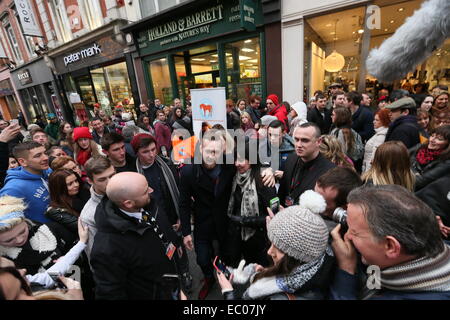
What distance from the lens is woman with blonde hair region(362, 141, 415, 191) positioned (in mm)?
2051

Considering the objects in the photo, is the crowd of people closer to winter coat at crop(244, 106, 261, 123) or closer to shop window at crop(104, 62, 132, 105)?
winter coat at crop(244, 106, 261, 123)

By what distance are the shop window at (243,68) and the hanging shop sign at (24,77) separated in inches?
709

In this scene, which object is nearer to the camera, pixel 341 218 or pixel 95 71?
pixel 341 218

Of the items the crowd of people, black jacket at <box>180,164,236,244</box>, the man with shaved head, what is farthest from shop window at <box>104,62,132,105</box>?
the man with shaved head

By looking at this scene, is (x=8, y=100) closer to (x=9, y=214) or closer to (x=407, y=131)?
(x=9, y=214)

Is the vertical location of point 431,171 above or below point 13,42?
below

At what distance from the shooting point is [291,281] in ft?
3.57

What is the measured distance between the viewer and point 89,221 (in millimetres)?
1902

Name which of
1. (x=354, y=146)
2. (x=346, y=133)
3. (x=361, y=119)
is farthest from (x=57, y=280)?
(x=361, y=119)

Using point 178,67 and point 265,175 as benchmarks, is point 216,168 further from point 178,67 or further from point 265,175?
point 178,67

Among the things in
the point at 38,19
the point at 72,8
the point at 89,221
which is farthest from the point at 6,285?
the point at 38,19

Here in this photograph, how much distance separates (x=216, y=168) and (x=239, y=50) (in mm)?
6474

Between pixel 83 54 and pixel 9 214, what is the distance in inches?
530

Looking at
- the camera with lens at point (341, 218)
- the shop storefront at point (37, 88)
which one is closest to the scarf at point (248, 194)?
the camera with lens at point (341, 218)
